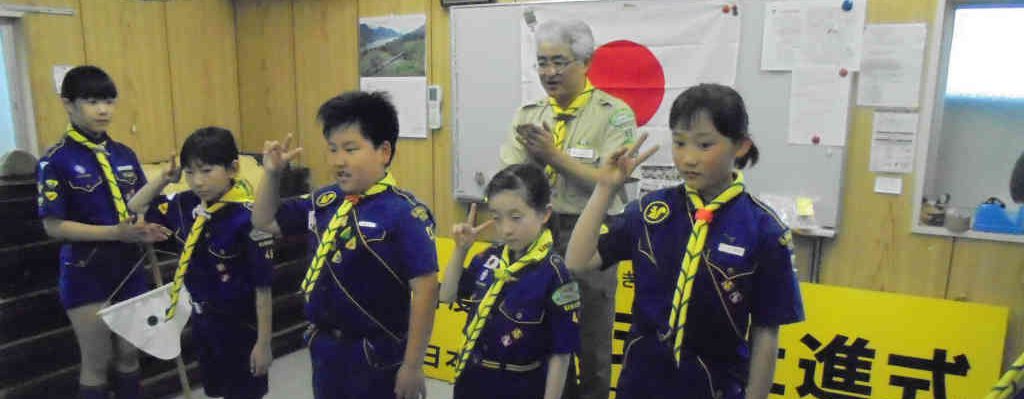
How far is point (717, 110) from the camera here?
1.39m

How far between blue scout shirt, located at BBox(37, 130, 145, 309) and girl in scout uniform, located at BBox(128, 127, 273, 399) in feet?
1.95

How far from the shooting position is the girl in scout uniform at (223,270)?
2.19 metres

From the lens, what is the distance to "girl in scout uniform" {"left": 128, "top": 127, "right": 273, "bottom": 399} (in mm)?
2186

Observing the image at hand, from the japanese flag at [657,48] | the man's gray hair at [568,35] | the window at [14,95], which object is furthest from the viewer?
the window at [14,95]

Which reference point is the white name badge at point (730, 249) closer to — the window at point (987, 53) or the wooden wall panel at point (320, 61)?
the window at point (987, 53)

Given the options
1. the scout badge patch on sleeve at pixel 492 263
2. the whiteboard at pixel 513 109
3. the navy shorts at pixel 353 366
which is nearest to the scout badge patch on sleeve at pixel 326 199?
the navy shorts at pixel 353 366

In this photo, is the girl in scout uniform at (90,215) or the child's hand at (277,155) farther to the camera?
the girl in scout uniform at (90,215)

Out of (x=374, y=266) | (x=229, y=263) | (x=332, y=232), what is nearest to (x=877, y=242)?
(x=374, y=266)

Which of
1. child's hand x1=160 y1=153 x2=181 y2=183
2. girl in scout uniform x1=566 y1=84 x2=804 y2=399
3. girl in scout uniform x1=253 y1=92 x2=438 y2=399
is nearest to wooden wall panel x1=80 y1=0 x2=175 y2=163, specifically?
child's hand x1=160 y1=153 x2=181 y2=183

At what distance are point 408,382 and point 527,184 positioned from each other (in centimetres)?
62

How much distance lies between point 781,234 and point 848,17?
1799 millimetres

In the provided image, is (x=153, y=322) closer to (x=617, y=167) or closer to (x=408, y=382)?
(x=408, y=382)

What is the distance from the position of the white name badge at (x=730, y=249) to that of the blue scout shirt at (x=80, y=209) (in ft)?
7.88

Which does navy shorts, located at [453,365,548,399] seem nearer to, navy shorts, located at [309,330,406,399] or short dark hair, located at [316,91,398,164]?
navy shorts, located at [309,330,406,399]
